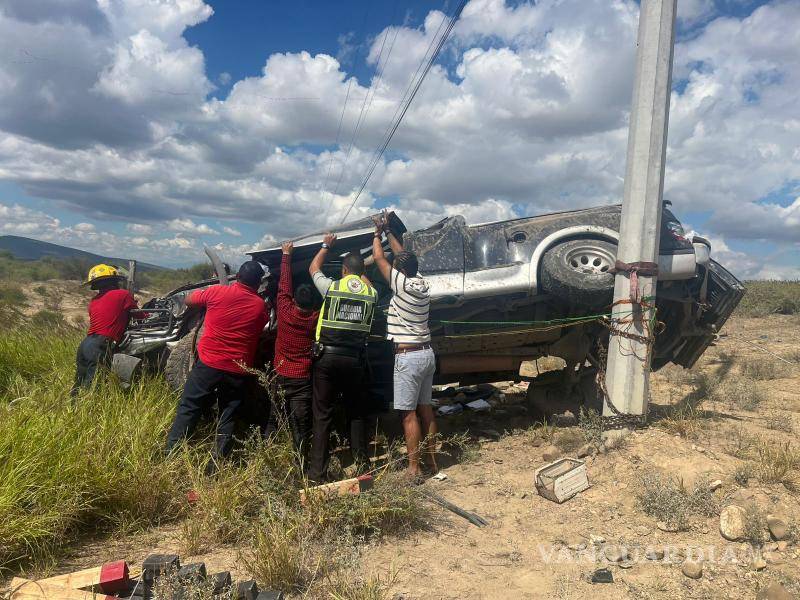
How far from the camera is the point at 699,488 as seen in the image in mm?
3609

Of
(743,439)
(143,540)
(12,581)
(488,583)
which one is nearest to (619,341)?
(743,439)

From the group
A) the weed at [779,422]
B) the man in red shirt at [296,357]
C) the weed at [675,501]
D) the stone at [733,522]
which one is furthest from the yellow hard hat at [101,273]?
the weed at [779,422]

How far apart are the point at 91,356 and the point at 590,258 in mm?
4596

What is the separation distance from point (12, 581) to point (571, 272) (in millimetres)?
4238

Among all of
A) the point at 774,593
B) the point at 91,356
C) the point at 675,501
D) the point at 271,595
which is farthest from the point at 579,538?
the point at 91,356

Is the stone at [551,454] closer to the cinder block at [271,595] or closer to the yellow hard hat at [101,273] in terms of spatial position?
the cinder block at [271,595]

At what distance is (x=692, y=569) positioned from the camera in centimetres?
295

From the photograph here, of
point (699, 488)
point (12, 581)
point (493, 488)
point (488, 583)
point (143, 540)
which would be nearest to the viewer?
point (12, 581)

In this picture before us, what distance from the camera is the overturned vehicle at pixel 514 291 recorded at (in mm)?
4762

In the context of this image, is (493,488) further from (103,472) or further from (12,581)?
(12,581)

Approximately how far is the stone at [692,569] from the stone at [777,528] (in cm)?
51

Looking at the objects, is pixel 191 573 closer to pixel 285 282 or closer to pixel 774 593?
pixel 285 282

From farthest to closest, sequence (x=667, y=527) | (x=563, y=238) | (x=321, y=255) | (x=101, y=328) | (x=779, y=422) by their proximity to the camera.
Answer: (x=779, y=422)
(x=101, y=328)
(x=563, y=238)
(x=321, y=255)
(x=667, y=527)

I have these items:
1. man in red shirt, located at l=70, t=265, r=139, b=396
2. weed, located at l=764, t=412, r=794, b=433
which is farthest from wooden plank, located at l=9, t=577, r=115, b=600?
weed, located at l=764, t=412, r=794, b=433
